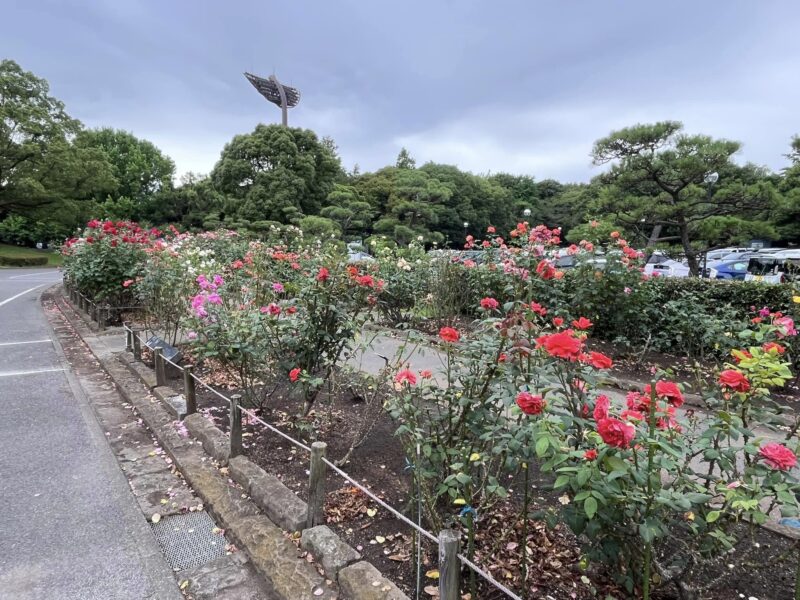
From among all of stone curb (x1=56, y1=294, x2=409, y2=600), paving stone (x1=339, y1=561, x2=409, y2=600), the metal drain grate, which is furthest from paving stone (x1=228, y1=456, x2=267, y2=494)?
paving stone (x1=339, y1=561, x2=409, y2=600)

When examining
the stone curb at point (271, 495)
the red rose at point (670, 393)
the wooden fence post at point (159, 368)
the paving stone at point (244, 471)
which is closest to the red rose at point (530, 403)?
the red rose at point (670, 393)

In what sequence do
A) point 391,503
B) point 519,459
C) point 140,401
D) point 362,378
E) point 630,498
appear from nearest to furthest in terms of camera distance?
point 630,498, point 519,459, point 391,503, point 362,378, point 140,401

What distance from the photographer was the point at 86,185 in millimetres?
26469

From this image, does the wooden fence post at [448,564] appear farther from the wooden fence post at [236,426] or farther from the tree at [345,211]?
the tree at [345,211]

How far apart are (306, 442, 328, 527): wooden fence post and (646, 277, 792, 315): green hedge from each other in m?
4.58

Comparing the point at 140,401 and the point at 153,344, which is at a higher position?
the point at 153,344

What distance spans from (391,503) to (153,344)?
11.0 ft

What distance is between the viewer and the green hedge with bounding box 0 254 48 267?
25141 mm

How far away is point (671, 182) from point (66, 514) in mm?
11398

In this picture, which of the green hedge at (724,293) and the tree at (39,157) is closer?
the green hedge at (724,293)

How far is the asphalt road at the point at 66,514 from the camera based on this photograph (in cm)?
192

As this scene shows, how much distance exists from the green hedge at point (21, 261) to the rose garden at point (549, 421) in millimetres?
26877

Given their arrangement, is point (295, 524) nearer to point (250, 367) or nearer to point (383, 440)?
point (383, 440)

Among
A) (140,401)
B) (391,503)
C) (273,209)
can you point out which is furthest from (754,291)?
(273,209)
